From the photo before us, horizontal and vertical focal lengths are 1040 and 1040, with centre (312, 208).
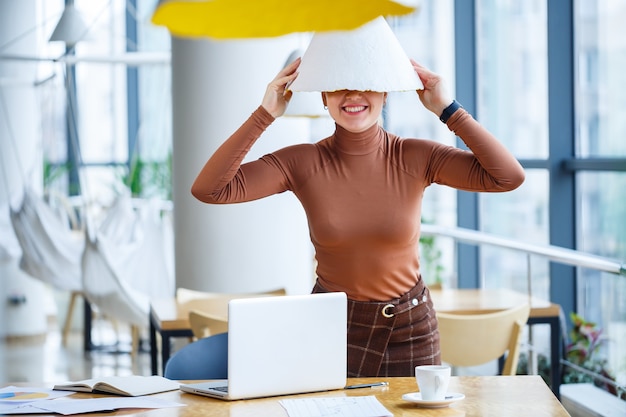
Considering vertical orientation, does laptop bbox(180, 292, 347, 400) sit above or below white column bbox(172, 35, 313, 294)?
below

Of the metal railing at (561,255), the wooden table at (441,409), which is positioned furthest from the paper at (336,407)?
the metal railing at (561,255)

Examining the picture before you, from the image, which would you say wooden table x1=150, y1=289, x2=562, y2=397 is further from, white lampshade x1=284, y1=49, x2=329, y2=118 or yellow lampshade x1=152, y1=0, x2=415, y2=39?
yellow lampshade x1=152, y1=0, x2=415, y2=39

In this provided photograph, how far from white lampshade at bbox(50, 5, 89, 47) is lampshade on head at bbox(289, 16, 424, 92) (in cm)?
326

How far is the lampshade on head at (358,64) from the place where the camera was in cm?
249

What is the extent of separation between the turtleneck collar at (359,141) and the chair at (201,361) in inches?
23.4

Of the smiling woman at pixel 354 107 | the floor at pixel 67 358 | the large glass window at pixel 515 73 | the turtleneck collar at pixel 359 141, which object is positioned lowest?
the floor at pixel 67 358

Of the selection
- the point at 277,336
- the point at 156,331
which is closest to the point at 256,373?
the point at 277,336

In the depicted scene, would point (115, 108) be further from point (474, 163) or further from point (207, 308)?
point (474, 163)

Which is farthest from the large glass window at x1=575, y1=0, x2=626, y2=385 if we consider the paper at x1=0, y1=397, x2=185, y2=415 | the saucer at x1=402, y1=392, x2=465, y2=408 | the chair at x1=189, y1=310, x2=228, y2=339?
the paper at x1=0, y1=397, x2=185, y2=415

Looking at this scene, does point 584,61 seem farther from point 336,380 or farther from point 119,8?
point 119,8

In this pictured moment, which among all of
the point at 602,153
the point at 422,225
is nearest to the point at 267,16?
the point at 602,153

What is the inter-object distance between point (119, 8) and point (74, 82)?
0.82m

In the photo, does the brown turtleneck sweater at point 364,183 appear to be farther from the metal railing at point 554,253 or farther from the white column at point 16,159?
the white column at point 16,159

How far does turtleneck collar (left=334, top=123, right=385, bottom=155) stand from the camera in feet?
8.64
